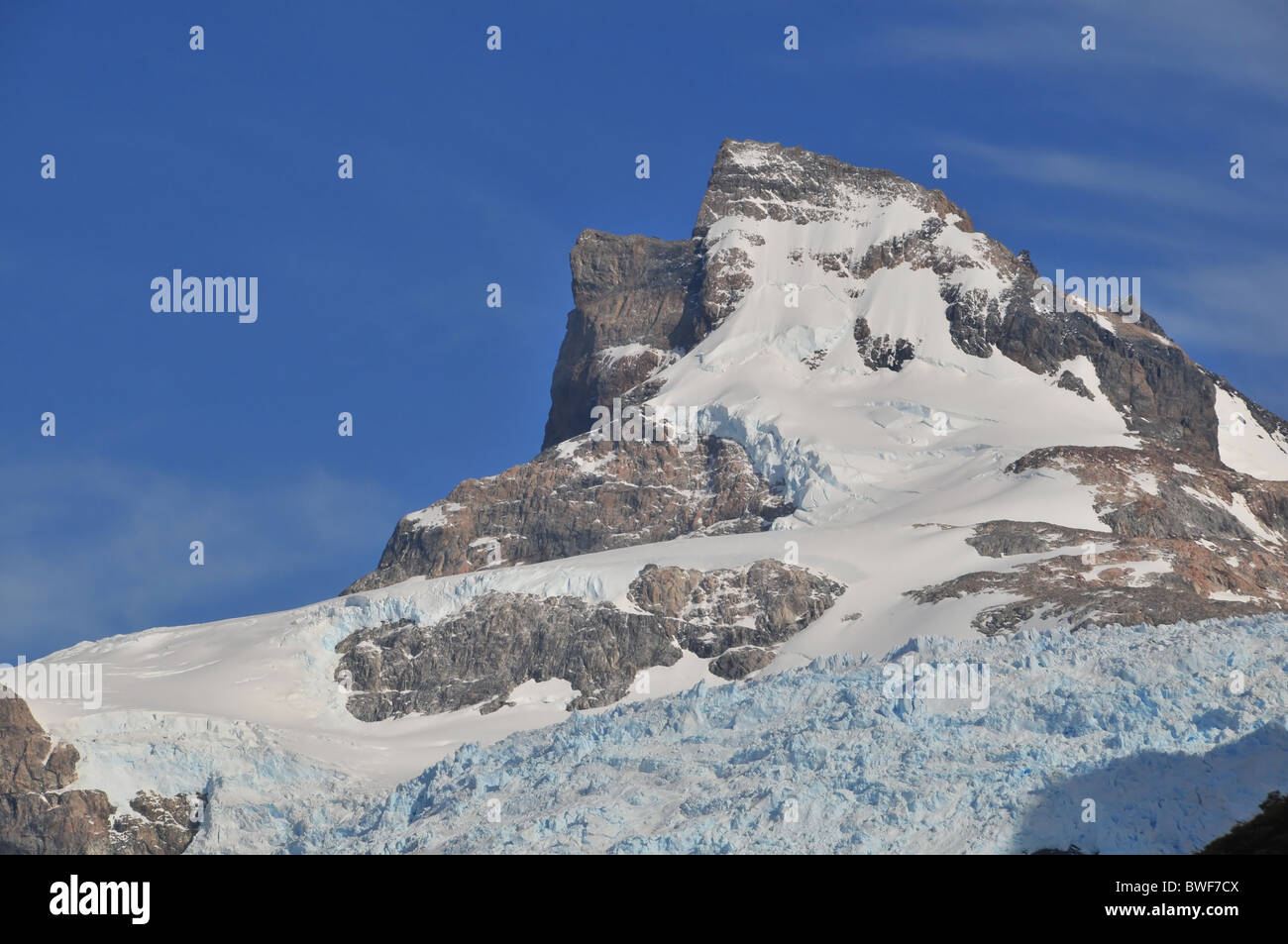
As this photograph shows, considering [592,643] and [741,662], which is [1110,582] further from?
[592,643]

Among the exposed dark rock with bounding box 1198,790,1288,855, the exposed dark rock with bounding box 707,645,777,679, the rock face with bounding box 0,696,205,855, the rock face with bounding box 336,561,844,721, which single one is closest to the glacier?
the exposed dark rock with bounding box 1198,790,1288,855

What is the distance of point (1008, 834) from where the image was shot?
97188 mm

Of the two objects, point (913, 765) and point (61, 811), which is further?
point (61, 811)

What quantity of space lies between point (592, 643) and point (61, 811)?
2073 inches

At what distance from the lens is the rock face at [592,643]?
191 meters

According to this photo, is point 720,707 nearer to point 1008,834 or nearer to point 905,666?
point 905,666

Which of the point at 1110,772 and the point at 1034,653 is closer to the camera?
the point at 1110,772

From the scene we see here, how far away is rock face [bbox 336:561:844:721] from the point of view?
7510 inches

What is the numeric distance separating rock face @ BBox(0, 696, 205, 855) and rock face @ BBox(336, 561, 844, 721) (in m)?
34.0

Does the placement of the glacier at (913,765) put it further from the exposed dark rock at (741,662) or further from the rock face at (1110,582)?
the exposed dark rock at (741,662)

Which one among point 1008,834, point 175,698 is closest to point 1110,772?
point 1008,834

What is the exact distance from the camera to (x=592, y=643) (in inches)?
→ 7598

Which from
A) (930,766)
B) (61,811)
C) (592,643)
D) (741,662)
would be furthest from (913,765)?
(592,643)

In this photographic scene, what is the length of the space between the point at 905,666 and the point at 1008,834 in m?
28.1
